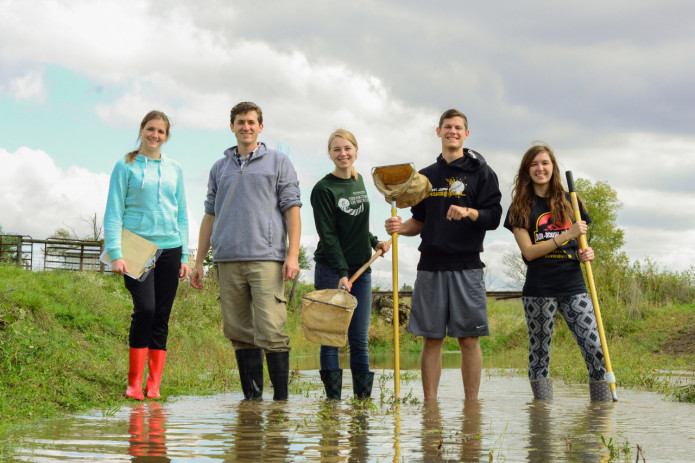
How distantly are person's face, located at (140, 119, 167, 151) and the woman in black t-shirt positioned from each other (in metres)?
3.09

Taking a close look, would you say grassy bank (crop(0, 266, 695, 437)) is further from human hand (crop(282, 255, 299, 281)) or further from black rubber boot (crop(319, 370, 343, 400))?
human hand (crop(282, 255, 299, 281))

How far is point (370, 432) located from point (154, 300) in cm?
262

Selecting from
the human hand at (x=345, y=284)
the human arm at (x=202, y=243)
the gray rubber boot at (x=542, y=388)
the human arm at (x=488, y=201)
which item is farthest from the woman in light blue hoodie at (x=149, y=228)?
the gray rubber boot at (x=542, y=388)

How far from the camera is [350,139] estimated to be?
20.5 ft

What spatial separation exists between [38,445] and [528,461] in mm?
2607

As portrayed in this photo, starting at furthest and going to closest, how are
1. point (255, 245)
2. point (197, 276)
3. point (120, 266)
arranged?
1. point (197, 276)
2. point (255, 245)
3. point (120, 266)

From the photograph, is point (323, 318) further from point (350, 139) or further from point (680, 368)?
point (680, 368)

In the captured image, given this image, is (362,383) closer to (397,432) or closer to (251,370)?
(251,370)

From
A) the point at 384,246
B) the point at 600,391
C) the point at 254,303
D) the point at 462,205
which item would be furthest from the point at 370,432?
the point at 600,391

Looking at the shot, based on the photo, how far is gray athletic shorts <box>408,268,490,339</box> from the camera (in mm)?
5984

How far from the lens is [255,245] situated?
600 cm

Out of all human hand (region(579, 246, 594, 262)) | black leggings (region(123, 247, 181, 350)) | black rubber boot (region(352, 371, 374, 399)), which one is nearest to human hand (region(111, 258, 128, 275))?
black leggings (region(123, 247, 181, 350))

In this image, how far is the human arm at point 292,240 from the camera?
5.95 meters

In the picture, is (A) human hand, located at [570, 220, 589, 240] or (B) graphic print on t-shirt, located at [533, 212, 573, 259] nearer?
(A) human hand, located at [570, 220, 589, 240]
